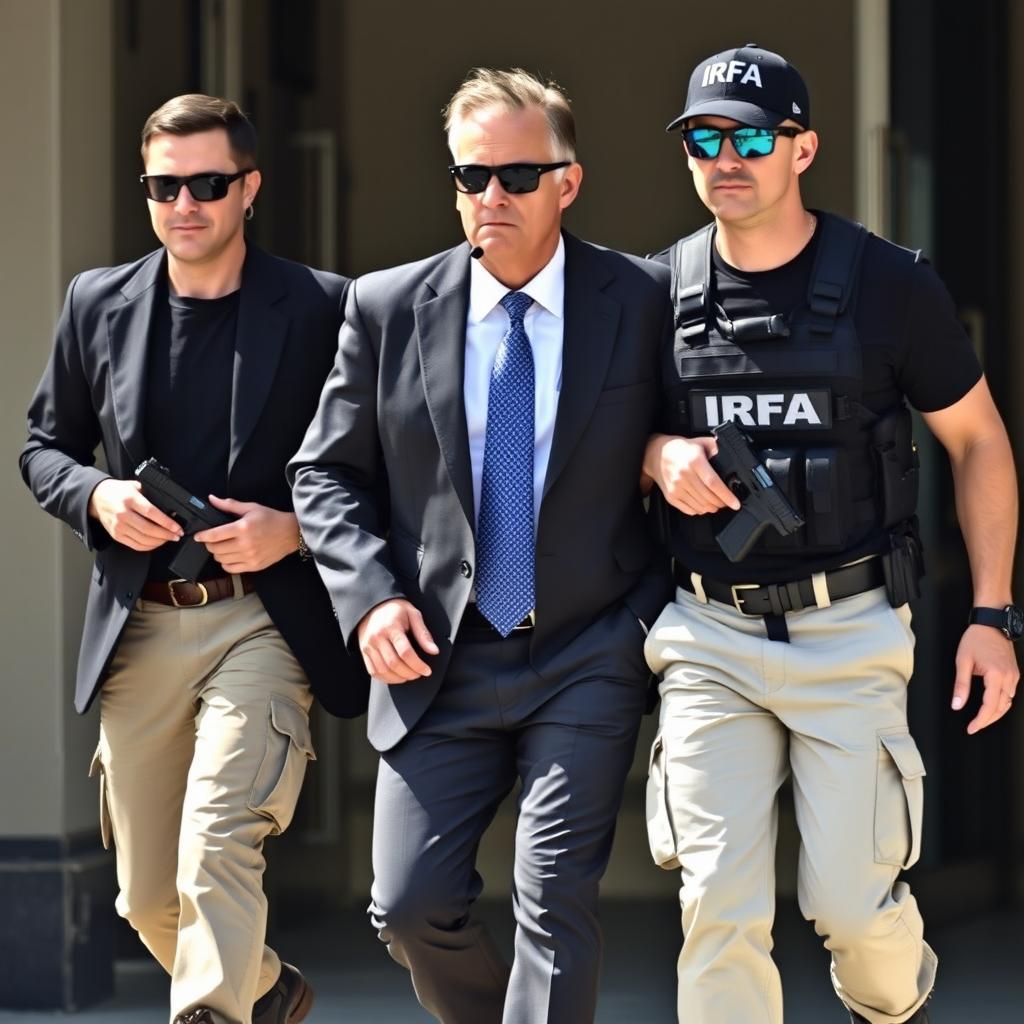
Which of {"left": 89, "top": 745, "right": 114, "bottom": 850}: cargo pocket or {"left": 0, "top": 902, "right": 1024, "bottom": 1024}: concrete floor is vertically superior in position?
{"left": 89, "top": 745, "right": 114, "bottom": 850}: cargo pocket

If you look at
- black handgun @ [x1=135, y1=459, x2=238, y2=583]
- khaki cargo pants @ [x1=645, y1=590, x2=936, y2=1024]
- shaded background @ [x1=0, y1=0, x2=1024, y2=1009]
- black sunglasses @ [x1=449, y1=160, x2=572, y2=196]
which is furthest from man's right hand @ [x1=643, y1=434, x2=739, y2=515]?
shaded background @ [x1=0, y1=0, x2=1024, y2=1009]

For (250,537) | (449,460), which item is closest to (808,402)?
(449,460)

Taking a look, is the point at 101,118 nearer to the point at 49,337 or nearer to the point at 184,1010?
the point at 49,337

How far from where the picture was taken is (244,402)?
157 inches

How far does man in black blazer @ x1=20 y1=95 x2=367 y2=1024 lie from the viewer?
393cm

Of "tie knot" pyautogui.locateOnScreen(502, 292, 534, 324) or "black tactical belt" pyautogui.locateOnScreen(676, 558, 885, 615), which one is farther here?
"tie knot" pyautogui.locateOnScreen(502, 292, 534, 324)

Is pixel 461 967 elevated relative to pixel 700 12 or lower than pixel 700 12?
lower

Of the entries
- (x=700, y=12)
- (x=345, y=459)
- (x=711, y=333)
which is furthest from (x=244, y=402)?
(x=700, y=12)

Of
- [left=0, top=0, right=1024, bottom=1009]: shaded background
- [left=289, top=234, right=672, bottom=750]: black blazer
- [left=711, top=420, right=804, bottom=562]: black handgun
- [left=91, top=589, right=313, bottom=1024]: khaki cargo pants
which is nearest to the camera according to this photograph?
[left=711, top=420, right=804, bottom=562]: black handgun

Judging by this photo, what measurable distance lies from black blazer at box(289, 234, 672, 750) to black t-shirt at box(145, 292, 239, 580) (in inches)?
9.5

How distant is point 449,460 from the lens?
3.75 metres

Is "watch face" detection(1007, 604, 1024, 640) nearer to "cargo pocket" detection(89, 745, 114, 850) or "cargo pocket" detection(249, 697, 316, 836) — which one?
"cargo pocket" detection(249, 697, 316, 836)

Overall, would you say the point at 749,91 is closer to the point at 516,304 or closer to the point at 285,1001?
the point at 516,304

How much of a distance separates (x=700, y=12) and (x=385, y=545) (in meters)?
5.35
